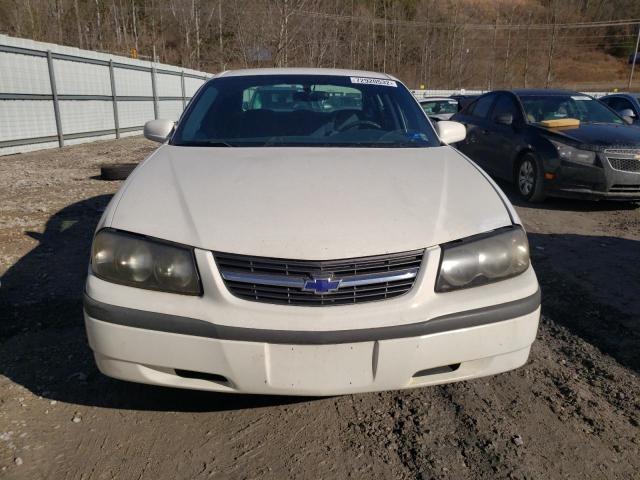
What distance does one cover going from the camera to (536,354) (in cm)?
285

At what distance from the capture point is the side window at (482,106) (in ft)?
26.8

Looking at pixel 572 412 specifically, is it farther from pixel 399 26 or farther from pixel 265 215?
pixel 399 26

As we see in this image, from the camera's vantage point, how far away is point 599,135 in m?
6.32

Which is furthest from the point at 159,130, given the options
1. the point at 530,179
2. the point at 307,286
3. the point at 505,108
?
the point at 505,108

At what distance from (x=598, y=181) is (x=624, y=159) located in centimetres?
39

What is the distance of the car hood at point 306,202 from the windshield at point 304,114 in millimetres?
288

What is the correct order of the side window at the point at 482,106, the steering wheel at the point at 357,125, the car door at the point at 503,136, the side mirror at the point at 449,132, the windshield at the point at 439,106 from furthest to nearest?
the windshield at the point at 439,106 < the side window at the point at 482,106 < the car door at the point at 503,136 < the side mirror at the point at 449,132 < the steering wheel at the point at 357,125

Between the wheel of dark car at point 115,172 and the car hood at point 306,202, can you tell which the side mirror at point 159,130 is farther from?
the wheel of dark car at point 115,172

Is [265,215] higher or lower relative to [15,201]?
higher

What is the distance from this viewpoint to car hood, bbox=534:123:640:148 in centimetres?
614

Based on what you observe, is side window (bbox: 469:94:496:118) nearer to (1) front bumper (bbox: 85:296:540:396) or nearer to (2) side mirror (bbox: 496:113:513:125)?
(2) side mirror (bbox: 496:113:513:125)

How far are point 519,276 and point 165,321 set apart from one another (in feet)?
→ 4.71

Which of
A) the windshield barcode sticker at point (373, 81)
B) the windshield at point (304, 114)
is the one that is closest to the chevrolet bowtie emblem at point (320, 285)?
the windshield at point (304, 114)

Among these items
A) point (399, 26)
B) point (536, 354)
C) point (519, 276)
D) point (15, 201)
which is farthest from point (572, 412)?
point (399, 26)
